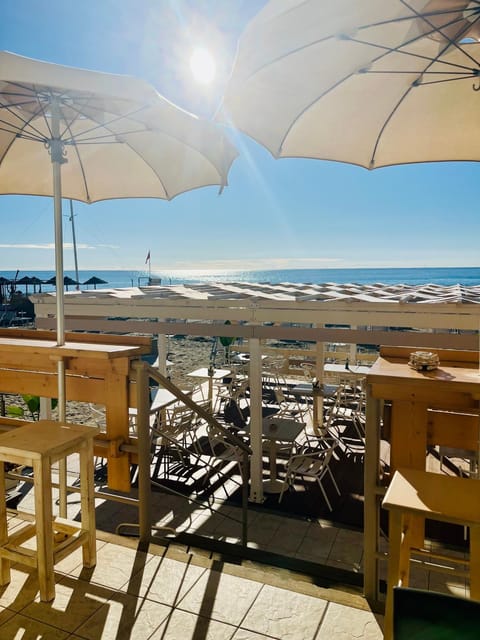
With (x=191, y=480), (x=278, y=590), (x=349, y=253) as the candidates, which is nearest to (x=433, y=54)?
(x=278, y=590)

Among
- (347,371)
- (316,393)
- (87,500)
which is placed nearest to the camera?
(87,500)

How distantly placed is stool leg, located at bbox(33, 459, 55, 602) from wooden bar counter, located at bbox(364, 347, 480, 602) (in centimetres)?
144

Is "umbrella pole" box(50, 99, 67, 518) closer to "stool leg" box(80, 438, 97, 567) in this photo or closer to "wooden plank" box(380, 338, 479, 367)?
"stool leg" box(80, 438, 97, 567)

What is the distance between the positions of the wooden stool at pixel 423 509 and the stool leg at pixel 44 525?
141cm

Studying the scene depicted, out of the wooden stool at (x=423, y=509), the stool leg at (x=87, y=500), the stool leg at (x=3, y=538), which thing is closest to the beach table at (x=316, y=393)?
the stool leg at (x=87, y=500)

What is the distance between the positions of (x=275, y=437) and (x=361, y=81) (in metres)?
3.96

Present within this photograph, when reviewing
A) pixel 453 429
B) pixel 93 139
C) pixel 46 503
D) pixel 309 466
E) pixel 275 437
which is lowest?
pixel 309 466

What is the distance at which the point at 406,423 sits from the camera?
6.86ft

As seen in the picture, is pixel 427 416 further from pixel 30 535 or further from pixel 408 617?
pixel 30 535

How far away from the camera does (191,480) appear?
5.61 meters

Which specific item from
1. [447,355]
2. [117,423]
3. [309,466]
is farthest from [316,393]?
[117,423]

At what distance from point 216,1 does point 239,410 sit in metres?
6.41

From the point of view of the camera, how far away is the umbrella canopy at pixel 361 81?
6.34 feet

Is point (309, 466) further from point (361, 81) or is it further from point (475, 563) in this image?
point (361, 81)
